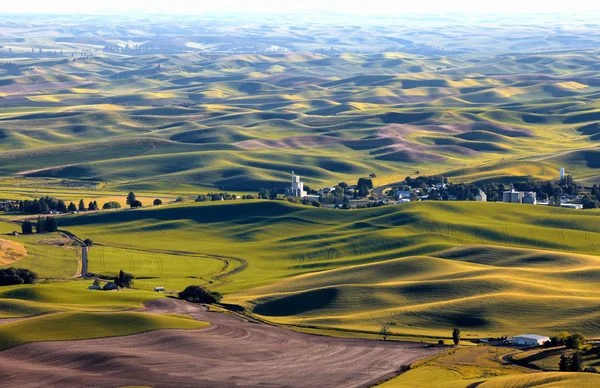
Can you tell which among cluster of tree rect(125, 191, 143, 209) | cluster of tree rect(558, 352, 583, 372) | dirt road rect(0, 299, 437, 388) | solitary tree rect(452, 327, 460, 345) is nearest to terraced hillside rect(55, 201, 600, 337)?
solitary tree rect(452, 327, 460, 345)

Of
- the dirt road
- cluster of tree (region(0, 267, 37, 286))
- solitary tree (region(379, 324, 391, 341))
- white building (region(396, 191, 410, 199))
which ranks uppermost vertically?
white building (region(396, 191, 410, 199))

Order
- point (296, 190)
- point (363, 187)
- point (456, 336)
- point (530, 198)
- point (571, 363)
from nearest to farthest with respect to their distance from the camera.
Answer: point (571, 363), point (456, 336), point (530, 198), point (296, 190), point (363, 187)

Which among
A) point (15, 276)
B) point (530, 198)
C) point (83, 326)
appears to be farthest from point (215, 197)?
point (83, 326)

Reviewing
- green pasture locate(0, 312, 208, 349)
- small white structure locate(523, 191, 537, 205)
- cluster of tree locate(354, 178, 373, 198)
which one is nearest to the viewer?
green pasture locate(0, 312, 208, 349)

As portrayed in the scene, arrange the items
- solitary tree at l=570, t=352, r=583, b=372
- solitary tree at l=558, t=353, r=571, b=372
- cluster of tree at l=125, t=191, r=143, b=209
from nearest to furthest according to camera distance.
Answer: solitary tree at l=570, t=352, r=583, b=372, solitary tree at l=558, t=353, r=571, b=372, cluster of tree at l=125, t=191, r=143, b=209

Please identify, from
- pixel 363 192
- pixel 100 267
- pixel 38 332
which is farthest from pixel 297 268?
pixel 363 192

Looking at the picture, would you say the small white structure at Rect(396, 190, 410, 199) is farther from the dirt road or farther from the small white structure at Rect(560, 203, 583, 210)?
the dirt road

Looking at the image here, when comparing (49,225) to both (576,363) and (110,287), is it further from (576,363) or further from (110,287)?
(576,363)
